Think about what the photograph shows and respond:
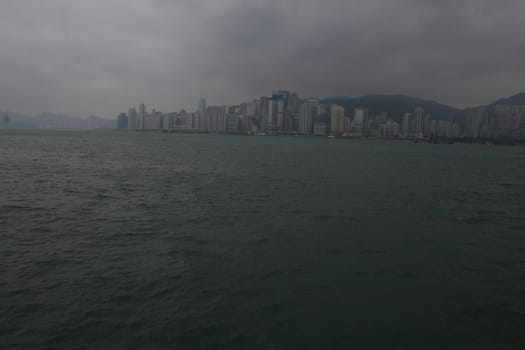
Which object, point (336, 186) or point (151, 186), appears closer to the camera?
point (151, 186)

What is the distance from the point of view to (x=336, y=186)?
25562mm

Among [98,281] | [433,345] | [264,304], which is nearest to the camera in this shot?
[433,345]

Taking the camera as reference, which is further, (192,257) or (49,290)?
(192,257)

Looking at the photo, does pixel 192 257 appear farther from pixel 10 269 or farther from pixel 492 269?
pixel 492 269

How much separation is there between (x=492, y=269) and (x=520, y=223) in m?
8.22

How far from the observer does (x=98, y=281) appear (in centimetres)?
837

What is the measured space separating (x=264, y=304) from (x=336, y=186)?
61.7 ft

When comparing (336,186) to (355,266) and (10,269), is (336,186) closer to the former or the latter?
(355,266)

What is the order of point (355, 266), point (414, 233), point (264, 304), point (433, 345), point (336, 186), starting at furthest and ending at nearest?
point (336, 186), point (414, 233), point (355, 266), point (264, 304), point (433, 345)

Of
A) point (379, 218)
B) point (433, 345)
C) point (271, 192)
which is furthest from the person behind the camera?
point (271, 192)

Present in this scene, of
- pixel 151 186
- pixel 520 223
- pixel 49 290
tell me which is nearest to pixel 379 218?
pixel 520 223

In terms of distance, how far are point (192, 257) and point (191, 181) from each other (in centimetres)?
1622

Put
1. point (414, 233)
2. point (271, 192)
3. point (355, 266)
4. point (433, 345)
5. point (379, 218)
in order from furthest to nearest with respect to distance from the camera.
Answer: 1. point (271, 192)
2. point (379, 218)
3. point (414, 233)
4. point (355, 266)
5. point (433, 345)

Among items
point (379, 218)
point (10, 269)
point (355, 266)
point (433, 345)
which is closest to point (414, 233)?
point (379, 218)
